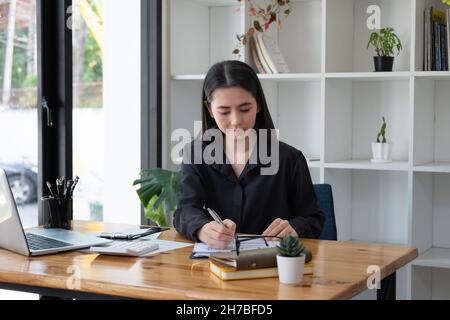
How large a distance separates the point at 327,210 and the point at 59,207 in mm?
965

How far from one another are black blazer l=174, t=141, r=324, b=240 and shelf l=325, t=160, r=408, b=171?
0.85 m

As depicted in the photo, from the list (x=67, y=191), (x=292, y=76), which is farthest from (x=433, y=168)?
(x=67, y=191)

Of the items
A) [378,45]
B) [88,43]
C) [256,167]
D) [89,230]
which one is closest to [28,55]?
[88,43]

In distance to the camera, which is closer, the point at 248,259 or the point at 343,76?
the point at 248,259

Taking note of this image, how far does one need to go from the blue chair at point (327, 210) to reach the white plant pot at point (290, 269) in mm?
989

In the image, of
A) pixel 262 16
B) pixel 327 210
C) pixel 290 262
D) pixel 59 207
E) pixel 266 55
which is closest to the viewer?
pixel 290 262

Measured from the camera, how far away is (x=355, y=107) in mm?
3660

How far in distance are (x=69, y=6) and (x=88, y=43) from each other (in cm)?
70

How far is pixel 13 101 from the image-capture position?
10.1 ft

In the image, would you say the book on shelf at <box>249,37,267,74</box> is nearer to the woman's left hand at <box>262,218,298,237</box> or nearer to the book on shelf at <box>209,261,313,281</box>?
the woman's left hand at <box>262,218,298,237</box>

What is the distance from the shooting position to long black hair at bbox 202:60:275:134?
2357 millimetres

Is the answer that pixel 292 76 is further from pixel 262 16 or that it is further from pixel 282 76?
pixel 262 16

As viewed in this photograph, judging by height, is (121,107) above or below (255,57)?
below
